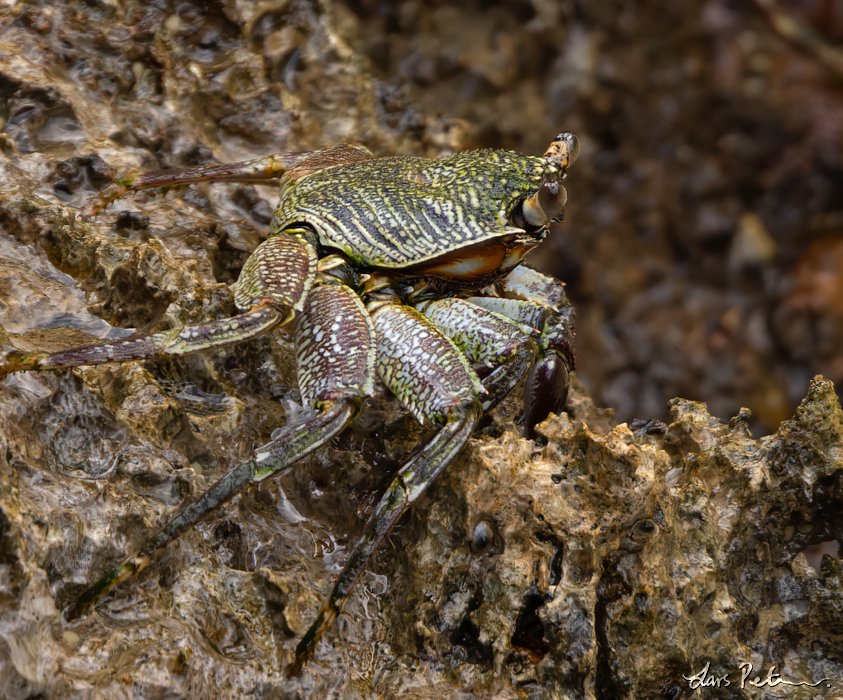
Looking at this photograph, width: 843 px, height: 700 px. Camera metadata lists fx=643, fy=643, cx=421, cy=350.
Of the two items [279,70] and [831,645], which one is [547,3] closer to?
[279,70]

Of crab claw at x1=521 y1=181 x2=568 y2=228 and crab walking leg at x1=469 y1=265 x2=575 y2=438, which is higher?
crab claw at x1=521 y1=181 x2=568 y2=228

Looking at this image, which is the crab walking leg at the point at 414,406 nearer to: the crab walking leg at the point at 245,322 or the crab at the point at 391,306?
the crab at the point at 391,306

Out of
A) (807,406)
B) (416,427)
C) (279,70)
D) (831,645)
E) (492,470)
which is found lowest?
(831,645)

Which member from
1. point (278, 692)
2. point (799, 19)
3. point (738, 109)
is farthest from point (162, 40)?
point (799, 19)

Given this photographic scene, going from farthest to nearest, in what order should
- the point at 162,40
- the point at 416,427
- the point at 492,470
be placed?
the point at 162,40 → the point at 416,427 → the point at 492,470
